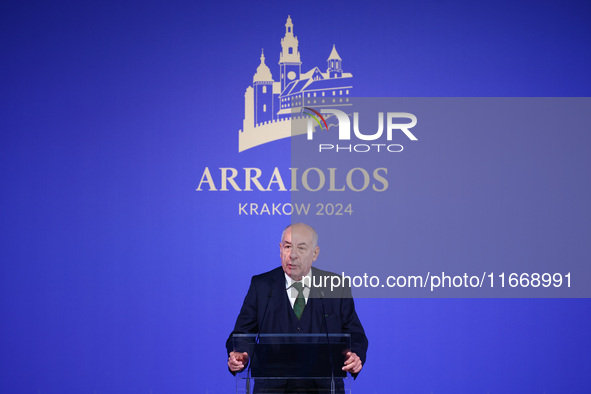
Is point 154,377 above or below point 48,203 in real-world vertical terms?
below

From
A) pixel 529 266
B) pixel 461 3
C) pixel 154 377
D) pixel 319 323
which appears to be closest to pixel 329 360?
pixel 319 323

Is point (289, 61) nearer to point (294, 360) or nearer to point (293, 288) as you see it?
point (293, 288)

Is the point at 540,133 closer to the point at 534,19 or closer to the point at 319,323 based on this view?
the point at 534,19

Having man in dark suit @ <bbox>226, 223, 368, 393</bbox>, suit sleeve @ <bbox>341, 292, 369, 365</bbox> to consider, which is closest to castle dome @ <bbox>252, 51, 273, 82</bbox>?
man in dark suit @ <bbox>226, 223, 368, 393</bbox>

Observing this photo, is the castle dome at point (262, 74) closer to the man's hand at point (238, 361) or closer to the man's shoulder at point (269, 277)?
the man's shoulder at point (269, 277)

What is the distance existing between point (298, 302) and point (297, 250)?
243mm

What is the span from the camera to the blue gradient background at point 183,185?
4.41 metres

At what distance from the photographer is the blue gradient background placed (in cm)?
441

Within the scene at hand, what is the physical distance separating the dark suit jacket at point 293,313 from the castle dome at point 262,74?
1.85 meters

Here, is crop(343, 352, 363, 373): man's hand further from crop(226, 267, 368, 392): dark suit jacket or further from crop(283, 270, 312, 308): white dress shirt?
crop(283, 270, 312, 308): white dress shirt

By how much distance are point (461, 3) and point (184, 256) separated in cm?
267

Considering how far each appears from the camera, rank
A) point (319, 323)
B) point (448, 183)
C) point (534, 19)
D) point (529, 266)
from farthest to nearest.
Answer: point (534, 19) < point (448, 183) < point (529, 266) < point (319, 323)

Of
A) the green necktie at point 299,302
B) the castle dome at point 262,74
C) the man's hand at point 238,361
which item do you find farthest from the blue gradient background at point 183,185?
the man's hand at point 238,361

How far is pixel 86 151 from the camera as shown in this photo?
4480 millimetres
